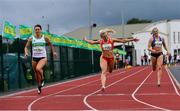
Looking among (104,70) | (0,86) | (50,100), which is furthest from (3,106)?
(0,86)

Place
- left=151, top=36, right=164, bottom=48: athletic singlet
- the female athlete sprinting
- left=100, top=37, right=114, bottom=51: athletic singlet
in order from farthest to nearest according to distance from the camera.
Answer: left=151, top=36, right=164, bottom=48: athletic singlet → left=100, top=37, right=114, bottom=51: athletic singlet → the female athlete sprinting

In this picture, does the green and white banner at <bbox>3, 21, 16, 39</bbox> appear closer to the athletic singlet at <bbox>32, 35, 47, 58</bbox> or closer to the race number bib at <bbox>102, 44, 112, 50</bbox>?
the athletic singlet at <bbox>32, 35, 47, 58</bbox>

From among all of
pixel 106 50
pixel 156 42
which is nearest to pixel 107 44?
pixel 106 50

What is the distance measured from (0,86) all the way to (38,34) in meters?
3.76

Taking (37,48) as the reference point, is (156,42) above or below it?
above

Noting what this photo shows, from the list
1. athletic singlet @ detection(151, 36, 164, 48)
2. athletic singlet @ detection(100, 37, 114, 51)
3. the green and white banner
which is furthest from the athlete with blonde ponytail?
the green and white banner

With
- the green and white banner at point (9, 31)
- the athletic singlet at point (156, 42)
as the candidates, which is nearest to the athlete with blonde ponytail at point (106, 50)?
the athletic singlet at point (156, 42)

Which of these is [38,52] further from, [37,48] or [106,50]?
[106,50]

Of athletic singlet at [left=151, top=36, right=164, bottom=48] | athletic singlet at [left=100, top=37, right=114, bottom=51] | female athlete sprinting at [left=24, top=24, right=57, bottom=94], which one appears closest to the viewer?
female athlete sprinting at [left=24, top=24, right=57, bottom=94]

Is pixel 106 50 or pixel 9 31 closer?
pixel 106 50

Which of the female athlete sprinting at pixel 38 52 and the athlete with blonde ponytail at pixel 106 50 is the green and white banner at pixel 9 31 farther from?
the athlete with blonde ponytail at pixel 106 50

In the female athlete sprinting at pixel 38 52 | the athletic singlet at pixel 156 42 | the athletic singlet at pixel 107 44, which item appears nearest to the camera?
the female athlete sprinting at pixel 38 52

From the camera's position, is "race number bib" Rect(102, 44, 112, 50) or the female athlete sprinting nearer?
the female athlete sprinting

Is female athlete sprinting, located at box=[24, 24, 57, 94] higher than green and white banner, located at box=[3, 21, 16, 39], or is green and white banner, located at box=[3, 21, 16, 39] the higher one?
green and white banner, located at box=[3, 21, 16, 39]
